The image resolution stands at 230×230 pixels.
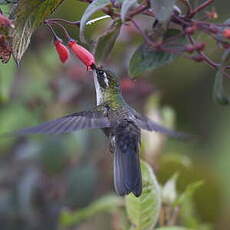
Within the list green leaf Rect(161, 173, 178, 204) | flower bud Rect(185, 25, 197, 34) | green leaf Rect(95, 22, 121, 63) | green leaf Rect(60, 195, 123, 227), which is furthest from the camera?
green leaf Rect(60, 195, 123, 227)

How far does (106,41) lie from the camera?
7.69 ft

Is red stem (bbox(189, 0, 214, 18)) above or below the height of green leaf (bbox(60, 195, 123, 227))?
above

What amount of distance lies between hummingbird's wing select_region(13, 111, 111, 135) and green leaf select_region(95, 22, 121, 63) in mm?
306

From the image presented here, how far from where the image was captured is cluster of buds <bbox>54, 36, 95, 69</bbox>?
7.93 ft

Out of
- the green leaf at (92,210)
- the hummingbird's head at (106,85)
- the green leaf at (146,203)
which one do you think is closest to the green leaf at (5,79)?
the green leaf at (92,210)

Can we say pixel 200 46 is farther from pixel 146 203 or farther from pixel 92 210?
pixel 92 210

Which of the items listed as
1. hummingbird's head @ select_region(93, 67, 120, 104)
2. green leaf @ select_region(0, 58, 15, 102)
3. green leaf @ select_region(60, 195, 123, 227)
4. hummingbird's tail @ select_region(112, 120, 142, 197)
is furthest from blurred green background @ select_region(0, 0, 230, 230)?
hummingbird's tail @ select_region(112, 120, 142, 197)

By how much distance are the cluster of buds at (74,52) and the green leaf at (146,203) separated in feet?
1.80

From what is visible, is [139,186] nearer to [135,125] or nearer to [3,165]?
[135,125]

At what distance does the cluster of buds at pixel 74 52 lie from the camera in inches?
95.1

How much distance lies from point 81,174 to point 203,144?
2291mm

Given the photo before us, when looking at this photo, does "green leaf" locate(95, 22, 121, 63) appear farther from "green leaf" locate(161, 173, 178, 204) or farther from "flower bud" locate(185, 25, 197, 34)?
"green leaf" locate(161, 173, 178, 204)

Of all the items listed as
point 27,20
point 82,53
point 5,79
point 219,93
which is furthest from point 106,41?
point 5,79

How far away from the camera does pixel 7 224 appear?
13.7ft
